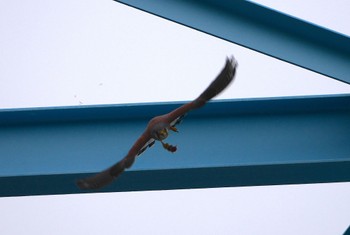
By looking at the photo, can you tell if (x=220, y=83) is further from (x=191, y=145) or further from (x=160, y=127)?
(x=191, y=145)

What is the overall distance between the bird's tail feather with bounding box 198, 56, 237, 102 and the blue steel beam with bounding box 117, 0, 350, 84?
81cm

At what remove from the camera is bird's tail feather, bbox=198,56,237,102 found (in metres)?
2.17

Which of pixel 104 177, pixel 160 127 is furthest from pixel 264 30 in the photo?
pixel 104 177

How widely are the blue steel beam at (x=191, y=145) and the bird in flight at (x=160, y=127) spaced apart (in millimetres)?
463

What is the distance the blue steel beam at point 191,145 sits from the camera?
2.94m

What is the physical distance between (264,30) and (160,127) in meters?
0.87

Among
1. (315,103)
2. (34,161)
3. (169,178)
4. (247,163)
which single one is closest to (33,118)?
(34,161)

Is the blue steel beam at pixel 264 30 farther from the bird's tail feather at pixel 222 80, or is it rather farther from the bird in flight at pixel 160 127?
the bird's tail feather at pixel 222 80

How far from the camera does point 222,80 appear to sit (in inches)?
86.6

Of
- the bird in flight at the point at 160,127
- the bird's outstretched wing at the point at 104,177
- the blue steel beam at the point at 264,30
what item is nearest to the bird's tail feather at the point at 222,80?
the bird in flight at the point at 160,127

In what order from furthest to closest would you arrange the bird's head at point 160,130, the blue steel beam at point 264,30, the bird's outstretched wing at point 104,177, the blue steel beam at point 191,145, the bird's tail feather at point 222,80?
the blue steel beam at point 264,30 < the blue steel beam at point 191,145 < the bird's head at point 160,130 < the bird's outstretched wing at point 104,177 < the bird's tail feather at point 222,80

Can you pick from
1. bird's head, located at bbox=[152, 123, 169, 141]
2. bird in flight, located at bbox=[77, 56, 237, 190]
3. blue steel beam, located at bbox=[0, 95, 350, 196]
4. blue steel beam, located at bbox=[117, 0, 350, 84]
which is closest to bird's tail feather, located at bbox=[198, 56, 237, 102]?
bird in flight, located at bbox=[77, 56, 237, 190]

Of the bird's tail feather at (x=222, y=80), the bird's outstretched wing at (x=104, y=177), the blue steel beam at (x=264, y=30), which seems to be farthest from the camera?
the blue steel beam at (x=264, y=30)

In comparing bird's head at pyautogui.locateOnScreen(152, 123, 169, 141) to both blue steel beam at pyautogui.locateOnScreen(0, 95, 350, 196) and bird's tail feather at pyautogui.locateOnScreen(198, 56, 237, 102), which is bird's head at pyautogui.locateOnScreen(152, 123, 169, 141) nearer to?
bird's tail feather at pyautogui.locateOnScreen(198, 56, 237, 102)
